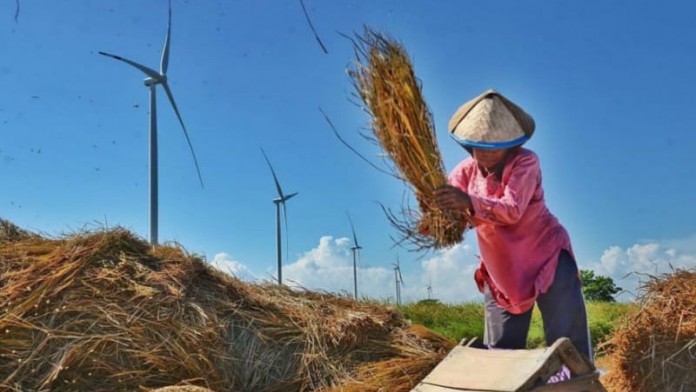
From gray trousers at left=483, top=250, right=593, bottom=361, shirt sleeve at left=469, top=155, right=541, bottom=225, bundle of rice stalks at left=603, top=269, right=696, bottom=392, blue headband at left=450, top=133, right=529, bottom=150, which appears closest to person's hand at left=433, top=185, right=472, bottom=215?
shirt sleeve at left=469, top=155, right=541, bottom=225

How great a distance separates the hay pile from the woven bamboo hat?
5.55ft

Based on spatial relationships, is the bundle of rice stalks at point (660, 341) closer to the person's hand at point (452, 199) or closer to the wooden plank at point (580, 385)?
the wooden plank at point (580, 385)

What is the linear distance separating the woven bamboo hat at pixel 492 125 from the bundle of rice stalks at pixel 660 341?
130cm

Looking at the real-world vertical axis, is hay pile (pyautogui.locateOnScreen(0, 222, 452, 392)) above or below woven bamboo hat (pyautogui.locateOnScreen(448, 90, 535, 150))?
below

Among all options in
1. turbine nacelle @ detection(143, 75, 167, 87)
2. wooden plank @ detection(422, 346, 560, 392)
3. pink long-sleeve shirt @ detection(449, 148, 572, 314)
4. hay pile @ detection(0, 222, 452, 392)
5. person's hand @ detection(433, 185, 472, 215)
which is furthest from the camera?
turbine nacelle @ detection(143, 75, 167, 87)

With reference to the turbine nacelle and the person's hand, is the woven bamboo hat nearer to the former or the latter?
the person's hand

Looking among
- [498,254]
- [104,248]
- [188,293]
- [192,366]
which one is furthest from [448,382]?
[104,248]

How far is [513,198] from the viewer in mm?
2750

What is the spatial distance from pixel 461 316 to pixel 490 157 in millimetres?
7983

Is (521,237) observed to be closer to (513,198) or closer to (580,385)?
(513,198)

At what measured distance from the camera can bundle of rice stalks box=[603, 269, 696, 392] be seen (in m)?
3.55

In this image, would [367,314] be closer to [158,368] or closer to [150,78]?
[158,368]

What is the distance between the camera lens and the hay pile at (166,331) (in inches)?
163

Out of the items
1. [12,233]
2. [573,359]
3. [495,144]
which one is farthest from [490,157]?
[12,233]
